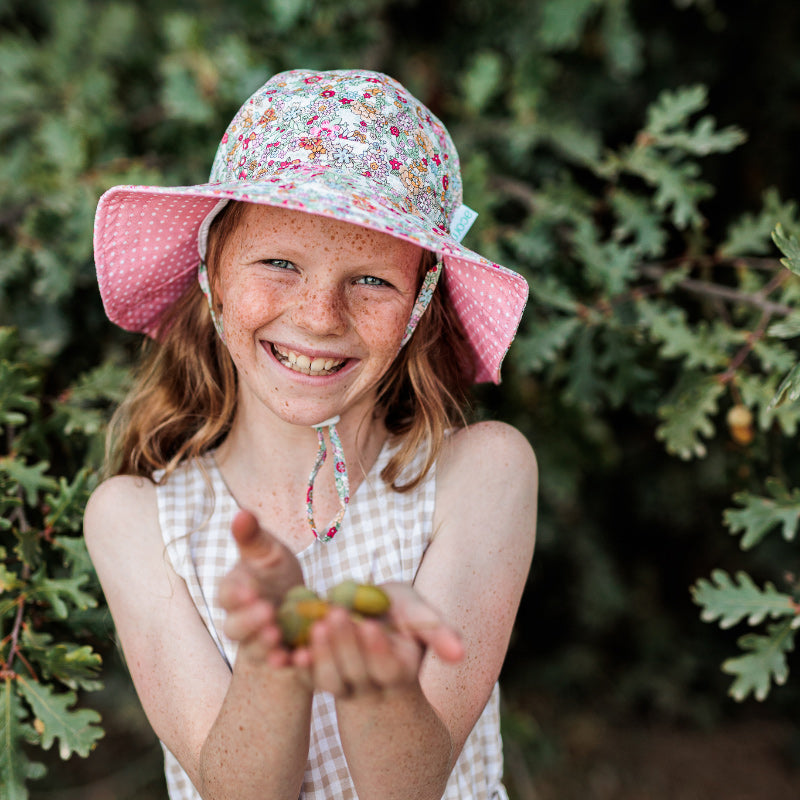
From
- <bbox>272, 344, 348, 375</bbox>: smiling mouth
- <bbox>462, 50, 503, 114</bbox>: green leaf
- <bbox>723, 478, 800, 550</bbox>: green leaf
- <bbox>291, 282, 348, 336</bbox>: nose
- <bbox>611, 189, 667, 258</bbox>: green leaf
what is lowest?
<bbox>723, 478, 800, 550</bbox>: green leaf

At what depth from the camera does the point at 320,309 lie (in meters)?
1.34

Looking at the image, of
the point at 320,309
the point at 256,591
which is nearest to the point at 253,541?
the point at 256,591

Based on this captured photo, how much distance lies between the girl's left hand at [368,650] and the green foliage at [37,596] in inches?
32.2

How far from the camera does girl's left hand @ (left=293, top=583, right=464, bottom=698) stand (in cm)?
87

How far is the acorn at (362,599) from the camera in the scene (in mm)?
899

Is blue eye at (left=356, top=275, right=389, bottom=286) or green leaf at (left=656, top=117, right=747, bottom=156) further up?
green leaf at (left=656, top=117, right=747, bottom=156)

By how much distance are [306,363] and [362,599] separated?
0.58 meters

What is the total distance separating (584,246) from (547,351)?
276 mm

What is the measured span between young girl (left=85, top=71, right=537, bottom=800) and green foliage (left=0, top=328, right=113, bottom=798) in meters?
0.15

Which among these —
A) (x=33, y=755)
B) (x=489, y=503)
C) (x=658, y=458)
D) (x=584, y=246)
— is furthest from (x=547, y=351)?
(x=33, y=755)

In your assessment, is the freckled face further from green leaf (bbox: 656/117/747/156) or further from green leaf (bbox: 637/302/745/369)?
green leaf (bbox: 656/117/747/156)

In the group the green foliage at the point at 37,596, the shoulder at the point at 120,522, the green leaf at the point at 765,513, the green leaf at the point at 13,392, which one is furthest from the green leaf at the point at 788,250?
the green leaf at the point at 13,392

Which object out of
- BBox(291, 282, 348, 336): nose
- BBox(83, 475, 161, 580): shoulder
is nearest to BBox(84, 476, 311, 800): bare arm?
BBox(83, 475, 161, 580): shoulder

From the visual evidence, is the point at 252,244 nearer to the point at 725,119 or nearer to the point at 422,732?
the point at 422,732
